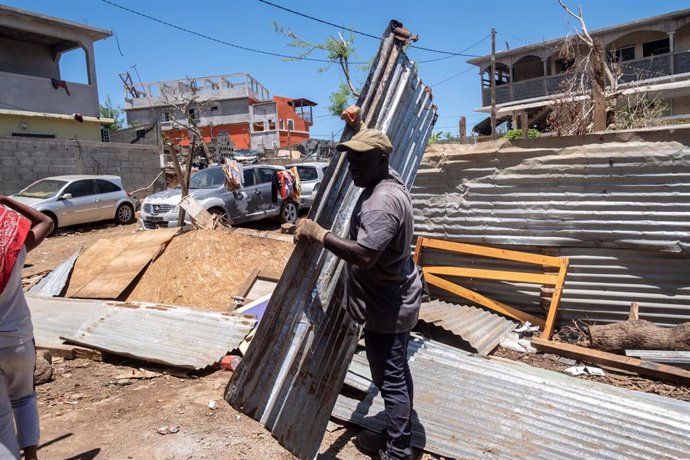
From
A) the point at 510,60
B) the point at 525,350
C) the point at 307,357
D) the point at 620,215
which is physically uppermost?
the point at 510,60

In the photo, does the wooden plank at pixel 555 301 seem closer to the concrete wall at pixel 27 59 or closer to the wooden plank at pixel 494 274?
the wooden plank at pixel 494 274

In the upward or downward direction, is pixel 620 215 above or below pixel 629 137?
below

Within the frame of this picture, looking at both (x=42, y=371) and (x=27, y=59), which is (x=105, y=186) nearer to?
(x=42, y=371)

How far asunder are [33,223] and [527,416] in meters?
3.02

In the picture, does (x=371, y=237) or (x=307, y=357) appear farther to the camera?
(x=307, y=357)

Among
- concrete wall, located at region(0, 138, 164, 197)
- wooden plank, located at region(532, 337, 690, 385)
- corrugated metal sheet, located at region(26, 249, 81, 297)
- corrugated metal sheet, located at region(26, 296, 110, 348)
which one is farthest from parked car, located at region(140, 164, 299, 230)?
wooden plank, located at region(532, 337, 690, 385)

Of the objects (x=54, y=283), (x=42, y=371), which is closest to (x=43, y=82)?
(x=54, y=283)

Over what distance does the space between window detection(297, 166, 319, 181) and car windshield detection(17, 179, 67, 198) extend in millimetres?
6466

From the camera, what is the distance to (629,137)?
182 inches

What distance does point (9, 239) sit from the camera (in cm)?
216

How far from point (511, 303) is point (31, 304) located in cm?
550

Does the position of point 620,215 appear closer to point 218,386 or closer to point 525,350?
point 525,350

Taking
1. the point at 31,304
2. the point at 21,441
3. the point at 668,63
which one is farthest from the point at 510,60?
the point at 21,441

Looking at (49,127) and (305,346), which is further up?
(49,127)
